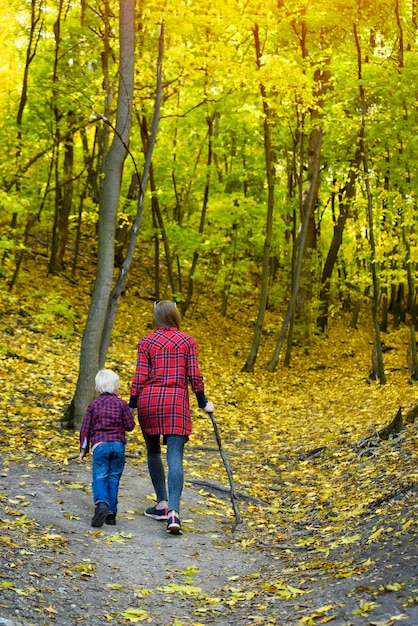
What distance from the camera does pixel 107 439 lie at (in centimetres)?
612

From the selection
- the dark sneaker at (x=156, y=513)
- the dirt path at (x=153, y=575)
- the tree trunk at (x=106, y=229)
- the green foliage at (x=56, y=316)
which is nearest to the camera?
the dirt path at (x=153, y=575)

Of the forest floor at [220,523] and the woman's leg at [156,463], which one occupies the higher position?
the woman's leg at [156,463]

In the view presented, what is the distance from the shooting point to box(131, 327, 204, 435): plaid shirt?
6008 mm

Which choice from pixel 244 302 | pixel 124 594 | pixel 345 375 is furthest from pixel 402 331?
pixel 124 594

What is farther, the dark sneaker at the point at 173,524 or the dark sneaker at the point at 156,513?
the dark sneaker at the point at 156,513

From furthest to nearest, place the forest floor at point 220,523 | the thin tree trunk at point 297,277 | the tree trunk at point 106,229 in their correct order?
the thin tree trunk at point 297,277
the tree trunk at point 106,229
the forest floor at point 220,523

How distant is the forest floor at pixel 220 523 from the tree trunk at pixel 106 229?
0.78 metres

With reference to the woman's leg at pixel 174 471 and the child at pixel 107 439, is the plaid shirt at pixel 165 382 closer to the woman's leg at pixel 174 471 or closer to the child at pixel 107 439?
the woman's leg at pixel 174 471

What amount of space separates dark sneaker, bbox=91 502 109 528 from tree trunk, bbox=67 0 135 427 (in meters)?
3.57

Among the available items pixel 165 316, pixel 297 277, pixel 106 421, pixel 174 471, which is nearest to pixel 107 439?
pixel 106 421

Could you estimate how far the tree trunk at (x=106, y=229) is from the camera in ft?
30.7

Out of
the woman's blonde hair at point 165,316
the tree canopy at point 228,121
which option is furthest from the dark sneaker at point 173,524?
the tree canopy at point 228,121

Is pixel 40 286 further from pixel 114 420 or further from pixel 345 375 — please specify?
pixel 114 420

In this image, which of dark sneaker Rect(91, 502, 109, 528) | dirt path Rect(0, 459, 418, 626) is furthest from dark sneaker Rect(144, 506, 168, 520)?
dark sneaker Rect(91, 502, 109, 528)
